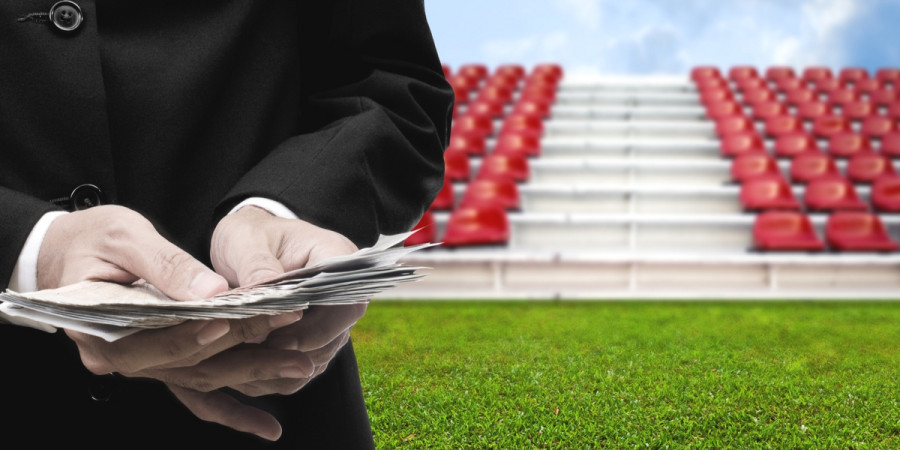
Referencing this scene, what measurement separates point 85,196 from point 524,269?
3.02 m

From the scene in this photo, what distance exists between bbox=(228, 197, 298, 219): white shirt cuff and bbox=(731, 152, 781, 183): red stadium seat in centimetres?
390

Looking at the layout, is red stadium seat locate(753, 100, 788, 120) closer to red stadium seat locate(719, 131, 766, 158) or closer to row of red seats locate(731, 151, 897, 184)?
red stadium seat locate(719, 131, 766, 158)

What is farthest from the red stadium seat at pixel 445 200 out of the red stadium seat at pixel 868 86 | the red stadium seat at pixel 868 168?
the red stadium seat at pixel 868 86

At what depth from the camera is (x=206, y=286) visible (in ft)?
1.13

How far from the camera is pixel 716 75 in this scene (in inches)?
241

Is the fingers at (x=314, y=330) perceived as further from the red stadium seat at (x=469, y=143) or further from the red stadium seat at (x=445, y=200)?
the red stadium seat at (x=469, y=143)

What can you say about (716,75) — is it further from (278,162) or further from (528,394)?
(278,162)

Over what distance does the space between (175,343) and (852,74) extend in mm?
7580

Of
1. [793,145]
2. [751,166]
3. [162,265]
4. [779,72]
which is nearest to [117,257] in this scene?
[162,265]

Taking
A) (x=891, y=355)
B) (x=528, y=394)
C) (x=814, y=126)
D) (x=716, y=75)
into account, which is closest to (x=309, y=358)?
(x=528, y=394)

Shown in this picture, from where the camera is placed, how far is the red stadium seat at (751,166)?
3.94 metres

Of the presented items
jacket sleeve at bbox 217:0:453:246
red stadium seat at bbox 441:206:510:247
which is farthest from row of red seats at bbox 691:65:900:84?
jacket sleeve at bbox 217:0:453:246

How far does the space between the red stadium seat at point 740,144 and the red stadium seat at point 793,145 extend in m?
0.17

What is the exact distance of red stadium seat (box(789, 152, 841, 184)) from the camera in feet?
13.2
